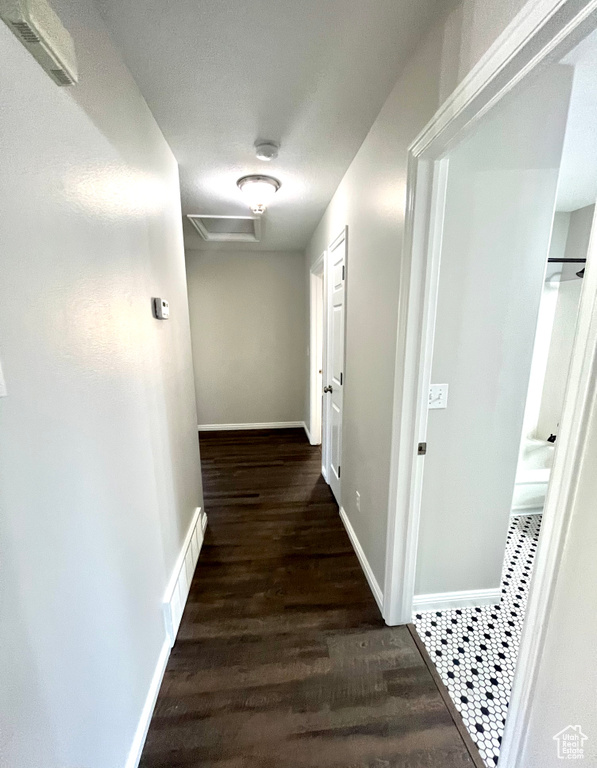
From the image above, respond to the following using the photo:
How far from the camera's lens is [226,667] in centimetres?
139

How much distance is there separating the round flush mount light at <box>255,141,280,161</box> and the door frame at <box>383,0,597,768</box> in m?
0.90

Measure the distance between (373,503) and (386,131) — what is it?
1.83m

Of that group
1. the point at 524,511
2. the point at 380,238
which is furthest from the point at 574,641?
the point at 524,511

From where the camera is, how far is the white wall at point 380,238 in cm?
93

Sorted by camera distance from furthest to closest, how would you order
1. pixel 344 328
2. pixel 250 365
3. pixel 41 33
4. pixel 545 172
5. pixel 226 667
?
pixel 250 365, pixel 344 328, pixel 226 667, pixel 545 172, pixel 41 33

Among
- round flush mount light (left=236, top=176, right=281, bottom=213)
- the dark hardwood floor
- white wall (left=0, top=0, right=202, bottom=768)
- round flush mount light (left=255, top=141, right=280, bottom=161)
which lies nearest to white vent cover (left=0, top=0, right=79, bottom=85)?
white wall (left=0, top=0, right=202, bottom=768)

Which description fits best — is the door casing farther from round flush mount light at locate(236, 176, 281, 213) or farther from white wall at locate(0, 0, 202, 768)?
white wall at locate(0, 0, 202, 768)

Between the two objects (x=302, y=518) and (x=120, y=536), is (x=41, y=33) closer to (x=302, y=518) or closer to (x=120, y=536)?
(x=120, y=536)

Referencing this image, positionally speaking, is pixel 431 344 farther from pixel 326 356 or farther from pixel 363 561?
pixel 326 356

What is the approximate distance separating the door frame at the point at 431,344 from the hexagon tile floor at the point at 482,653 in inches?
7.6

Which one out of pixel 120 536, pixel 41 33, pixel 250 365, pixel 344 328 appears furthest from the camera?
pixel 250 365

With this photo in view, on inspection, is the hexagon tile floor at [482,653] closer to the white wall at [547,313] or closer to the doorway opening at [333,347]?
the doorway opening at [333,347]

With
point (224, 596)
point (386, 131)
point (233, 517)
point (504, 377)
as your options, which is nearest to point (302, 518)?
point (233, 517)

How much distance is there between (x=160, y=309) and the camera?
145 cm
